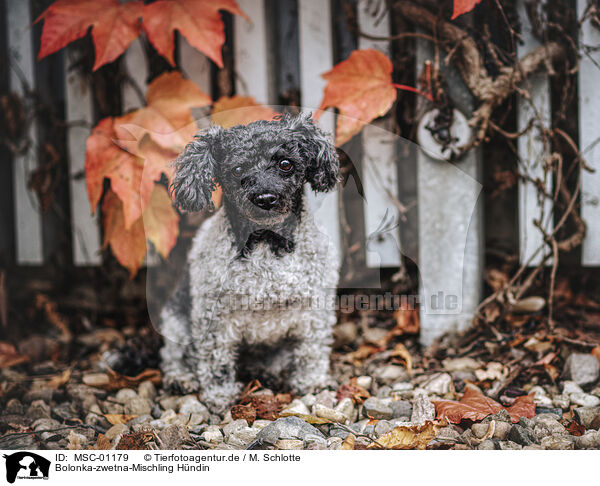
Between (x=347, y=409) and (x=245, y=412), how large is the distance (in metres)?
0.31

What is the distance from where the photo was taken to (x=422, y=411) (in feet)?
4.60

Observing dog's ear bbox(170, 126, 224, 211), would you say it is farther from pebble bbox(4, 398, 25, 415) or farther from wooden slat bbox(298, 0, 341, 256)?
pebble bbox(4, 398, 25, 415)

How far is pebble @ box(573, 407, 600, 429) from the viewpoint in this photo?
1.36 metres

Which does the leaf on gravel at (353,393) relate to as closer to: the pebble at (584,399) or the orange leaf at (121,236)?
the pebble at (584,399)

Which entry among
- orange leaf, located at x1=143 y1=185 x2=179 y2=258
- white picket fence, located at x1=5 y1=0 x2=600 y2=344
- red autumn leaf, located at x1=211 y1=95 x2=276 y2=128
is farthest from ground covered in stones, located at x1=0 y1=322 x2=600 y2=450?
red autumn leaf, located at x1=211 y1=95 x2=276 y2=128

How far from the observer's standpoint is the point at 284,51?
Result: 1.92m

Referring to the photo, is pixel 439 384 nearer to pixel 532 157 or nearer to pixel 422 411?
pixel 422 411

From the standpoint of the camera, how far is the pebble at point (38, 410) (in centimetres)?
153

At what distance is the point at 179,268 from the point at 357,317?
701 mm

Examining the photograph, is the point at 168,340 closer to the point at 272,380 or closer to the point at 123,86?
the point at 272,380

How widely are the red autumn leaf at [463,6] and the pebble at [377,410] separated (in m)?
1.25

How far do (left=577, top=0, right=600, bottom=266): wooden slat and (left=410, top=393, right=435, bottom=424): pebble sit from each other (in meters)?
0.92

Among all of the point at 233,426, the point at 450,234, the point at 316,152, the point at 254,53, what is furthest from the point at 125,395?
the point at 254,53
